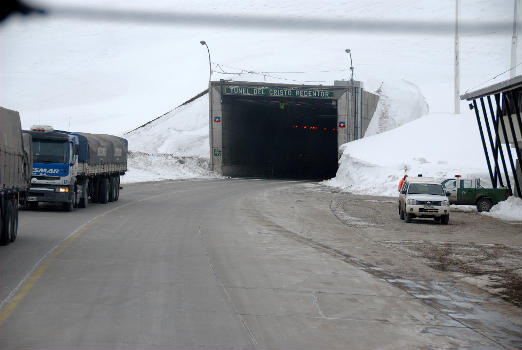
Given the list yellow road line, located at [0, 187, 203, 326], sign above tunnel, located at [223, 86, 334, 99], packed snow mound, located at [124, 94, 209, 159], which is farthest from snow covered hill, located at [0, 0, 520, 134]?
yellow road line, located at [0, 187, 203, 326]

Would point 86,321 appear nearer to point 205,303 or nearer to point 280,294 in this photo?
point 205,303

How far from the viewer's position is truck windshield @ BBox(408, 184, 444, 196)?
2977 cm

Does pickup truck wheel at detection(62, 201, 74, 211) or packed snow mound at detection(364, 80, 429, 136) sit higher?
packed snow mound at detection(364, 80, 429, 136)

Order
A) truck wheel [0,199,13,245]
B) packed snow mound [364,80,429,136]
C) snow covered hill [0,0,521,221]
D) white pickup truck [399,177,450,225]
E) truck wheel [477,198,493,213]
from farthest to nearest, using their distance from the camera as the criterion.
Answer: packed snow mound [364,80,429,136] → snow covered hill [0,0,521,221] → truck wheel [477,198,493,213] → white pickup truck [399,177,450,225] → truck wheel [0,199,13,245]

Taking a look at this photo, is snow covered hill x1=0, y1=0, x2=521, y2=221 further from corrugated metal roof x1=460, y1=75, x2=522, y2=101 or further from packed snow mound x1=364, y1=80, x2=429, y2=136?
corrugated metal roof x1=460, y1=75, x2=522, y2=101

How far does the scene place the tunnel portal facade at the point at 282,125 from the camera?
6888 cm

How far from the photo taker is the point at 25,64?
197 meters

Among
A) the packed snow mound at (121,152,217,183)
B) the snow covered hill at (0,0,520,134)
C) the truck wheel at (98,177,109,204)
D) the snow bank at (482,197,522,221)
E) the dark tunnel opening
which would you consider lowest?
the snow bank at (482,197,522,221)

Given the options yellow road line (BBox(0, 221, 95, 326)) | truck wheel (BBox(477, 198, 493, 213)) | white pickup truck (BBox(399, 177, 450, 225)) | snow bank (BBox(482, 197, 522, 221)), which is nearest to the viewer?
yellow road line (BBox(0, 221, 95, 326))

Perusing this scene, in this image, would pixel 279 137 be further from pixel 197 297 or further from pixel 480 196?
pixel 197 297

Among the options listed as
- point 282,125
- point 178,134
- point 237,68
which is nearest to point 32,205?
point 282,125

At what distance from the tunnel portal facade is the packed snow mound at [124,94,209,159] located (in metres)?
7.31

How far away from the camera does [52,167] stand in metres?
28.1

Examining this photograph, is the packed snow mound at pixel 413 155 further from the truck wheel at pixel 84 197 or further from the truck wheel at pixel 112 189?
the truck wheel at pixel 84 197
